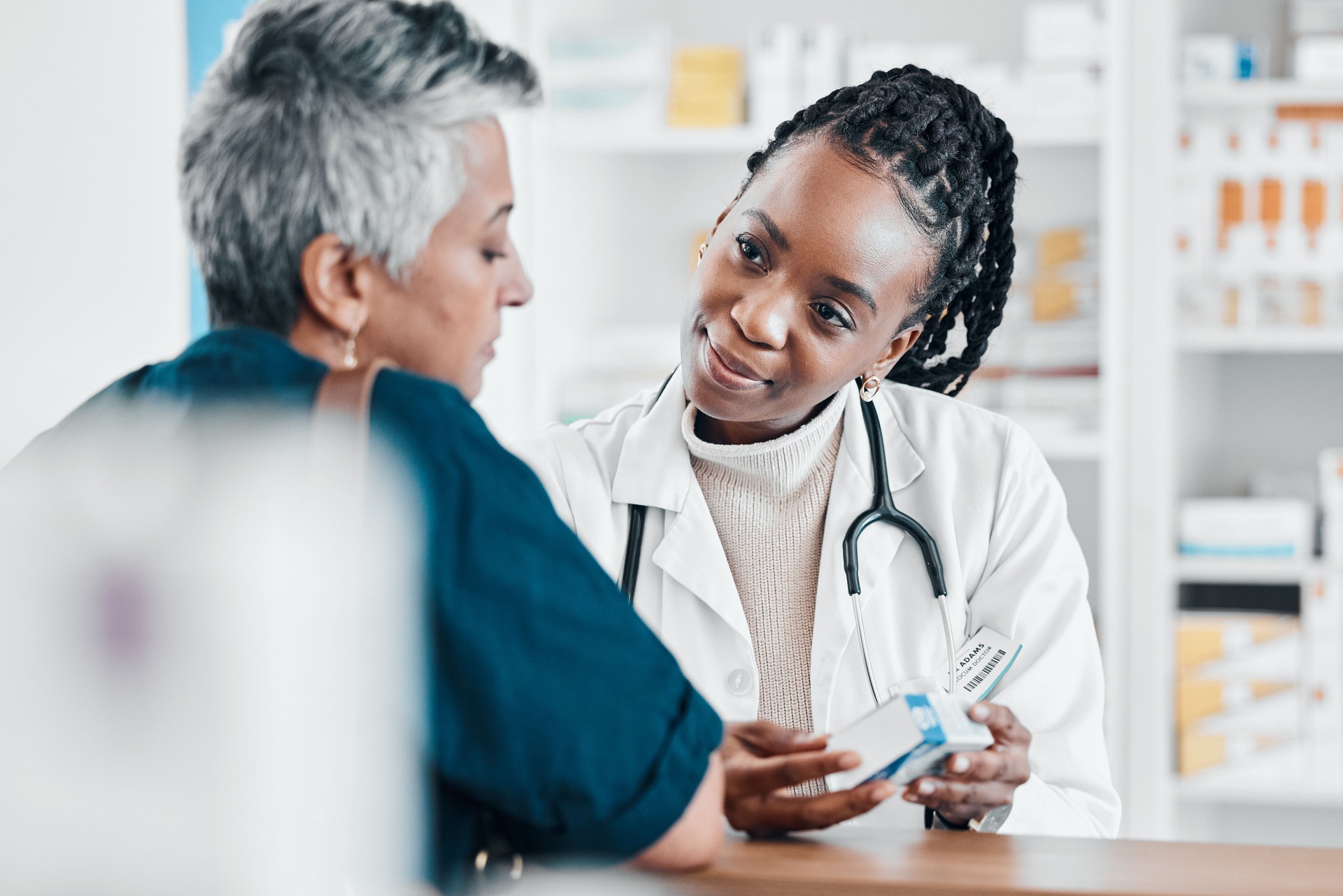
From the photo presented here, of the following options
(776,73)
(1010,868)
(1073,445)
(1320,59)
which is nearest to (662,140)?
(776,73)

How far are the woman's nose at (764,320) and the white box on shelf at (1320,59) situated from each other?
196cm

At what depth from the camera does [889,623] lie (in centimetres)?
138

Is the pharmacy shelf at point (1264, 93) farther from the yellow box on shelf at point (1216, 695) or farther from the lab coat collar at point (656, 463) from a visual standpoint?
the lab coat collar at point (656, 463)

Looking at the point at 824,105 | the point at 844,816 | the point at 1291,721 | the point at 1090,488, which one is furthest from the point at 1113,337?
the point at 844,816

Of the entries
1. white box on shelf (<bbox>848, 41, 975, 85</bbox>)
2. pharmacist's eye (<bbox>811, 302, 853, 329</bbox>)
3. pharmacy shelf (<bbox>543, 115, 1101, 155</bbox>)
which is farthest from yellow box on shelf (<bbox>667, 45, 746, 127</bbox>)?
pharmacist's eye (<bbox>811, 302, 853, 329</bbox>)

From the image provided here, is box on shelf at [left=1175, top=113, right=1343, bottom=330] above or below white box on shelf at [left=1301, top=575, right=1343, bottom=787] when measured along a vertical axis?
above

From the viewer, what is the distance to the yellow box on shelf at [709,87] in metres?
2.85

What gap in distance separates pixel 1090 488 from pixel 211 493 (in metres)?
2.59

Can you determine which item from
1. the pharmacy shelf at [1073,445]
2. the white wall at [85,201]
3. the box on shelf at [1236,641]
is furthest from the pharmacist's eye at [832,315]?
the box on shelf at [1236,641]

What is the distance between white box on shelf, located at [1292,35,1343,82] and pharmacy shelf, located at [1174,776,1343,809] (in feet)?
5.02

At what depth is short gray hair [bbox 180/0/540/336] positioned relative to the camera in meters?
0.80

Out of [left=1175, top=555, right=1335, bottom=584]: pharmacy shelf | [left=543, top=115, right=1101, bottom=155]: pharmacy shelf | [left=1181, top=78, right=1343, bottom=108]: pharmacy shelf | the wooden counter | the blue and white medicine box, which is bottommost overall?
[left=1175, top=555, right=1335, bottom=584]: pharmacy shelf

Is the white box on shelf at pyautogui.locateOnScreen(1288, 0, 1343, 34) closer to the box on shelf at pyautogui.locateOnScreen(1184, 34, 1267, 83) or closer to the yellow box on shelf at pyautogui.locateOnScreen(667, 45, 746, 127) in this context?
the box on shelf at pyautogui.locateOnScreen(1184, 34, 1267, 83)

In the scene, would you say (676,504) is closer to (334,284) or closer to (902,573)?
(902,573)
